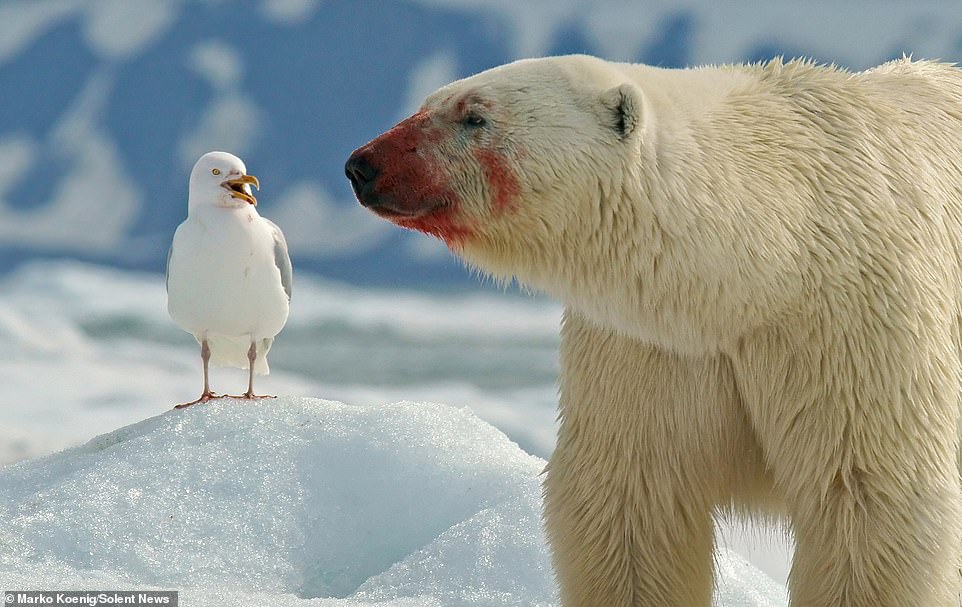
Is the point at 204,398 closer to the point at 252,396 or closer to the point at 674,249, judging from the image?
the point at 252,396

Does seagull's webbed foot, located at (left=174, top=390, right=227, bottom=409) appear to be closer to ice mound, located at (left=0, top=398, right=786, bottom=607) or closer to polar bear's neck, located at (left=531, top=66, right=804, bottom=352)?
ice mound, located at (left=0, top=398, right=786, bottom=607)

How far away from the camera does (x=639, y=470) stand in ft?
10.3


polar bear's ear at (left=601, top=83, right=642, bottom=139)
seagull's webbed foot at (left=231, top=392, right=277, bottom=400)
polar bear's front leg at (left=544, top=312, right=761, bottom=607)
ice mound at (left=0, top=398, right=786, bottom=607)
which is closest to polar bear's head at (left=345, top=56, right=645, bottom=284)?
polar bear's ear at (left=601, top=83, right=642, bottom=139)

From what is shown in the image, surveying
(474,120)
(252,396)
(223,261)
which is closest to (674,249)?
(474,120)

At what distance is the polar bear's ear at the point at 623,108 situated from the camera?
2715mm

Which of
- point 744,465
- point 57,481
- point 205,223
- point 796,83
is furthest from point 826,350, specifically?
point 205,223

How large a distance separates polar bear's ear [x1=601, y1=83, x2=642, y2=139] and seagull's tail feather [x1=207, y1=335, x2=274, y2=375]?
11.1ft

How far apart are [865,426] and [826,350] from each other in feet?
0.64

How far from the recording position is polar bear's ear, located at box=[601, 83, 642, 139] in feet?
8.91

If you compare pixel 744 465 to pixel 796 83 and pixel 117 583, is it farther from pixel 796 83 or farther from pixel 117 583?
pixel 117 583

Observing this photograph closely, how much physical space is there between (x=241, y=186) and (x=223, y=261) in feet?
1.13

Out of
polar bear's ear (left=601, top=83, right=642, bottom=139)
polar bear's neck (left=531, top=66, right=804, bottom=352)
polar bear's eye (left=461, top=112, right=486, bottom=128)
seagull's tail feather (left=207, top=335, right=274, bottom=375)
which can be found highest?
polar bear's ear (left=601, top=83, right=642, bottom=139)

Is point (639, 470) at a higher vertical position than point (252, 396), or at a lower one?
higher

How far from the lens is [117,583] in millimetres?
3666
